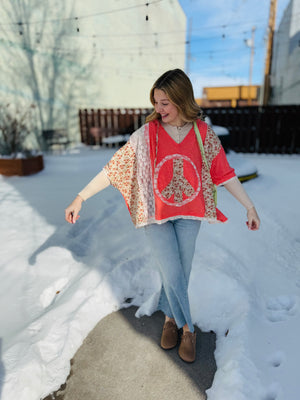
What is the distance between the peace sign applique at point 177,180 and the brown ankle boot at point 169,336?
89 cm

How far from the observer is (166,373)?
178 cm

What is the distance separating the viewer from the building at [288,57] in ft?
45.8

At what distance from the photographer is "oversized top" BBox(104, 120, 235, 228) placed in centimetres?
164

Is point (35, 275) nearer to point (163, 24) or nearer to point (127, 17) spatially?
point (127, 17)

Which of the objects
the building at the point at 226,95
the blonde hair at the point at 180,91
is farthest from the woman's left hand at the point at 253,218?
the building at the point at 226,95

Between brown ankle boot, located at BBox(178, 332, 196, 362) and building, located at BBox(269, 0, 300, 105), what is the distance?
1504cm

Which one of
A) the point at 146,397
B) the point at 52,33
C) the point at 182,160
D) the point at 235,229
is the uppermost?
the point at 52,33

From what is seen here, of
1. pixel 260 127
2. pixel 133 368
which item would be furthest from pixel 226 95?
pixel 133 368

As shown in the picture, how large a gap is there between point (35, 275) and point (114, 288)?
825 millimetres

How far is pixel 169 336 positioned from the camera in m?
1.96

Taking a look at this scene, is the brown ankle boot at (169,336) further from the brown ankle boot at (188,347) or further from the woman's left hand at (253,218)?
the woman's left hand at (253,218)

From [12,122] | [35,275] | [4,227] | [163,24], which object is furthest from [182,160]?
[163,24]

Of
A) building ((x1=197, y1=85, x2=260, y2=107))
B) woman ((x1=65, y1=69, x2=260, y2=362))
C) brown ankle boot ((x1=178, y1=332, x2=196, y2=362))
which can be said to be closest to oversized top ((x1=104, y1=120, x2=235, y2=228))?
woman ((x1=65, y1=69, x2=260, y2=362))

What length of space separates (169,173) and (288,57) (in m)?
17.6
